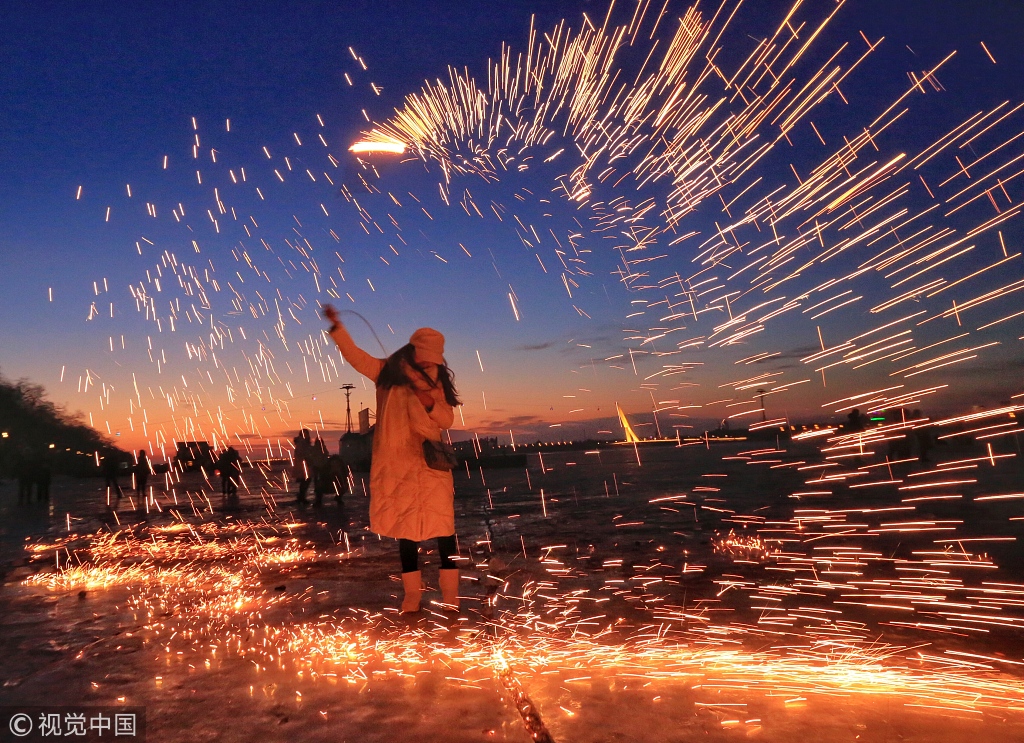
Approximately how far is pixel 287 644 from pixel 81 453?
75601 mm

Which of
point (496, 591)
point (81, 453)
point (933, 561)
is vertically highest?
point (81, 453)

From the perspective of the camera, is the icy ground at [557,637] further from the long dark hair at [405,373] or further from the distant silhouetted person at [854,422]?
the distant silhouetted person at [854,422]

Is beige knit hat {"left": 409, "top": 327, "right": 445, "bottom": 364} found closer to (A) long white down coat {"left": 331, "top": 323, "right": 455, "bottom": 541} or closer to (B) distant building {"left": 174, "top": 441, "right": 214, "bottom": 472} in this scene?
(A) long white down coat {"left": 331, "top": 323, "right": 455, "bottom": 541}

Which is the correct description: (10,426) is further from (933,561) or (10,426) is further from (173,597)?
(933,561)

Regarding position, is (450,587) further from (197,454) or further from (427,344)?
(197,454)

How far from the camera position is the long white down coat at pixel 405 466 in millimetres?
3938

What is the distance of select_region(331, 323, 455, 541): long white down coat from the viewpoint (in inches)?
155

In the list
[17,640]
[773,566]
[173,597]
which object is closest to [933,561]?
[773,566]

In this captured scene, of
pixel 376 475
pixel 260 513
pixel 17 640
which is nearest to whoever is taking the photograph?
pixel 17 640

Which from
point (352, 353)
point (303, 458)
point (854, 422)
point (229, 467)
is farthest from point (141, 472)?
point (854, 422)

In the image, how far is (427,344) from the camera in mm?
4055

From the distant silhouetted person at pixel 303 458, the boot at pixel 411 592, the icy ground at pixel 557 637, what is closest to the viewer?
the icy ground at pixel 557 637

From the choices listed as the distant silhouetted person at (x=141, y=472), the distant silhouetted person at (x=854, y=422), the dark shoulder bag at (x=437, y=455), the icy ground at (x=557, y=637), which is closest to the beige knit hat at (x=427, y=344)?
the dark shoulder bag at (x=437, y=455)

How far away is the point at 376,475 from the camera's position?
13.4 feet
